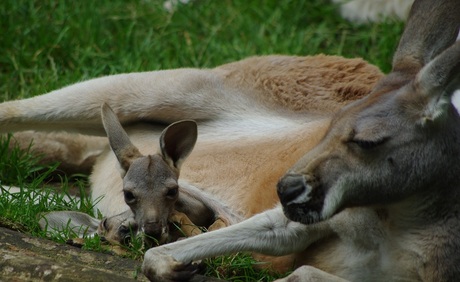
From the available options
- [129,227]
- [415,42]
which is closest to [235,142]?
[129,227]

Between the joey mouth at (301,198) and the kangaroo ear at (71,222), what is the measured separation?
50.4 inches

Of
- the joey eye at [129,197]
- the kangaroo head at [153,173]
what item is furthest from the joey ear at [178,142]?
the joey eye at [129,197]

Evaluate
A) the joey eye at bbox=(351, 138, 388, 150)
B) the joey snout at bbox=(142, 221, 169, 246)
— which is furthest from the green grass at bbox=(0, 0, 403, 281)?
the joey eye at bbox=(351, 138, 388, 150)

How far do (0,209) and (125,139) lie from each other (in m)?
0.77

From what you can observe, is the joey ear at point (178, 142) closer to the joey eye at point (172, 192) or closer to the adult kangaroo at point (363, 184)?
the joey eye at point (172, 192)

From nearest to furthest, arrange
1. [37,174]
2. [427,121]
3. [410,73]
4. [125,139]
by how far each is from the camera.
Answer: [427,121] → [410,73] → [125,139] → [37,174]

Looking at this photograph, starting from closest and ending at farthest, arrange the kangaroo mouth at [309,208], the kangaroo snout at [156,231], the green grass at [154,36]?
1. the kangaroo mouth at [309,208]
2. the kangaroo snout at [156,231]
3. the green grass at [154,36]

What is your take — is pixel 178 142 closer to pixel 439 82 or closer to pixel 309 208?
pixel 309 208

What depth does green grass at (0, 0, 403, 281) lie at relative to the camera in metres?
7.78

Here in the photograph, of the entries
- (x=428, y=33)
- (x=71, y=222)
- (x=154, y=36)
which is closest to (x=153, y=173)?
→ (x=71, y=222)

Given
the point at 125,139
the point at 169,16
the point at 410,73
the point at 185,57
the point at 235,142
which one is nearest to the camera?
the point at 410,73

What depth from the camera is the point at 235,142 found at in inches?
247

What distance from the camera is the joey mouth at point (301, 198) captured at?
4.59m

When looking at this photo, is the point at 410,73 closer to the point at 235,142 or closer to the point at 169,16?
the point at 235,142
